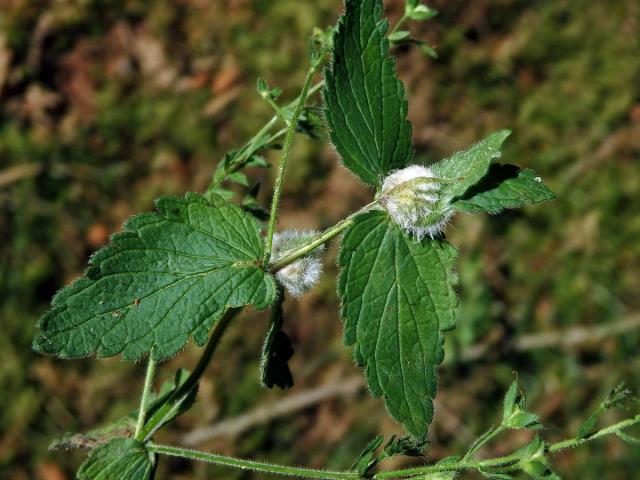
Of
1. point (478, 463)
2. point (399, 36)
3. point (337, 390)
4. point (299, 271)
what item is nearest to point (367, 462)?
point (478, 463)

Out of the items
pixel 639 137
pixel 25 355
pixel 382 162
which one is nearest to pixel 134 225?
pixel 382 162

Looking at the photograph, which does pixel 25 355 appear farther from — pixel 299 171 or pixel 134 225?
pixel 134 225

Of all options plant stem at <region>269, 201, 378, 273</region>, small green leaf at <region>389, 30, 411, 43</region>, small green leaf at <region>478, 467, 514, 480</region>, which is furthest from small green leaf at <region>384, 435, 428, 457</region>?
small green leaf at <region>389, 30, 411, 43</region>

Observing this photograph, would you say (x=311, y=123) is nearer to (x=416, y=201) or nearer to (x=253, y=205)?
(x=253, y=205)

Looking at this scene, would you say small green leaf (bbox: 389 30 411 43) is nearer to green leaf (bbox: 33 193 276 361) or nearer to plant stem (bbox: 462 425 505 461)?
green leaf (bbox: 33 193 276 361)

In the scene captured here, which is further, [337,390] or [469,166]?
[337,390]

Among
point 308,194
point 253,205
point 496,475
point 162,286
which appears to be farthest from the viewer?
point 308,194
